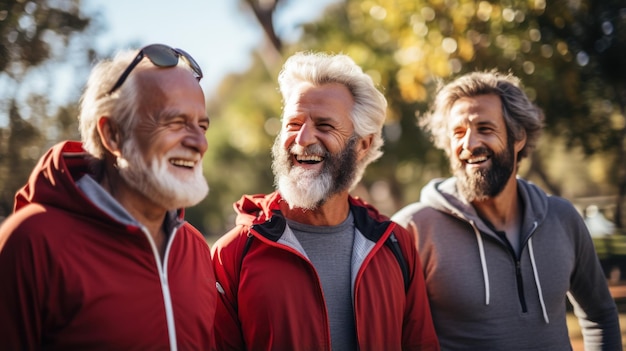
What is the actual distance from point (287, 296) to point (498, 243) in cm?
142

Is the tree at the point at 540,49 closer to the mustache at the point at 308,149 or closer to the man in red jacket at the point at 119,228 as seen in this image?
the mustache at the point at 308,149

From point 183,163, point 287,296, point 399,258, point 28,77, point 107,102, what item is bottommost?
point 287,296

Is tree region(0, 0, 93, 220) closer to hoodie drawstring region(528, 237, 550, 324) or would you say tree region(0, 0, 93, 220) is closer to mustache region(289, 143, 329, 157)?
mustache region(289, 143, 329, 157)

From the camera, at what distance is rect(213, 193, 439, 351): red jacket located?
9.88ft

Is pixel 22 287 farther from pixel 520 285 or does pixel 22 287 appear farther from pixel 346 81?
pixel 520 285

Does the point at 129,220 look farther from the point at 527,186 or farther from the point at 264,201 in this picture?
the point at 527,186

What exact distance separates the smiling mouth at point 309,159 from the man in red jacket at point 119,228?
2.58 ft

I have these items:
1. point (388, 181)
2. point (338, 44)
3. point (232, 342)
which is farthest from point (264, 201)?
point (388, 181)

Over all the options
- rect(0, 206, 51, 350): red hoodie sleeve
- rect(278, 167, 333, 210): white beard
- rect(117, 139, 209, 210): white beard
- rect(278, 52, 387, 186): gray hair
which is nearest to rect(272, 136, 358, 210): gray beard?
rect(278, 167, 333, 210): white beard

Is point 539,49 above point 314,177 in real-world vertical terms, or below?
above

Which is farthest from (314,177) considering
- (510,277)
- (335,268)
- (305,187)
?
(510,277)

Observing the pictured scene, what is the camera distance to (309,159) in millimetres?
3441

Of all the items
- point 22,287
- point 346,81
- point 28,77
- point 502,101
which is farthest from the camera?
point 28,77

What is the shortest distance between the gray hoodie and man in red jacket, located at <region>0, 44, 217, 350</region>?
1.52 metres
